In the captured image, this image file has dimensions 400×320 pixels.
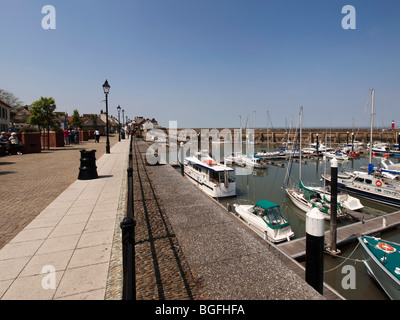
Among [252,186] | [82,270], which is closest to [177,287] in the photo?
[82,270]

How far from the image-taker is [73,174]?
1167cm

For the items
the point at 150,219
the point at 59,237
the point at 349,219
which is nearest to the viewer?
the point at 59,237

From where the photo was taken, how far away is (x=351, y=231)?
44.7ft

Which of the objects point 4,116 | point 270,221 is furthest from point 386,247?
point 4,116

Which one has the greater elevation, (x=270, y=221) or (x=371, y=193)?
(x=270, y=221)

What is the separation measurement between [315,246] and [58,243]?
4.81m

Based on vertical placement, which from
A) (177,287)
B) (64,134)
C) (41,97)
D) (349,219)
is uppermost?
(41,97)

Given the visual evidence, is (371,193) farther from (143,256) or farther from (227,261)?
(143,256)

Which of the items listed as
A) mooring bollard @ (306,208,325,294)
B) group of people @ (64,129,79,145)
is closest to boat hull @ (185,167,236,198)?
mooring bollard @ (306,208,325,294)

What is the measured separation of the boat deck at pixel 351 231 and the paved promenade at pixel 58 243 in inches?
345

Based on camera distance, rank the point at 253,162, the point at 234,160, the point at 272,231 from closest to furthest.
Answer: the point at 272,231 → the point at 253,162 → the point at 234,160
